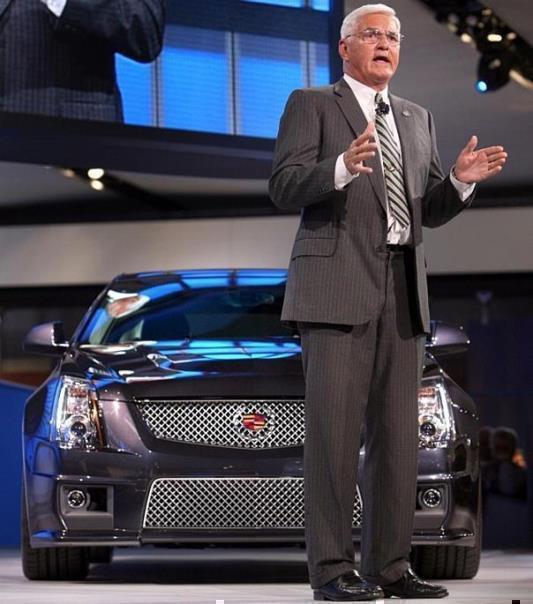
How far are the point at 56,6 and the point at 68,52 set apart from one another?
11.1 inches

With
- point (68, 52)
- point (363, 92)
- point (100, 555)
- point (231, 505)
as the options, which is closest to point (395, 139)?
point (363, 92)

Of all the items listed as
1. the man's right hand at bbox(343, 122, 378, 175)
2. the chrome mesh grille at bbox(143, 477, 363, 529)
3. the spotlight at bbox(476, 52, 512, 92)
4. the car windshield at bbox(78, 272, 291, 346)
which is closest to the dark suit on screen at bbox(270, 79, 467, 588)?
the man's right hand at bbox(343, 122, 378, 175)

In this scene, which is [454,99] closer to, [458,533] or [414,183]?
[458,533]

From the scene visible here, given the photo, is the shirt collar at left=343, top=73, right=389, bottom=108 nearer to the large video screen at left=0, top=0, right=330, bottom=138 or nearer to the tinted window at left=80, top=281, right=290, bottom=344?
the tinted window at left=80, top=281, right=290, bottom=344

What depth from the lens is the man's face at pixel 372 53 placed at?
4.00 meters

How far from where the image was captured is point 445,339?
585cm

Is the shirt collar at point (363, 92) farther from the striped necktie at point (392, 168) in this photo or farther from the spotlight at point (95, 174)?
the spotlight at point (95, 174)

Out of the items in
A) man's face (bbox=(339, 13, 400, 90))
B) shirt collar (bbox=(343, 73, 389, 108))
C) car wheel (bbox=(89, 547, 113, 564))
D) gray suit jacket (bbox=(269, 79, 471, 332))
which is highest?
man's face (bbox=(339, 13, 400, 90))

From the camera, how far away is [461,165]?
399 cm

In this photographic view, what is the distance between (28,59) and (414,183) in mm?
4483

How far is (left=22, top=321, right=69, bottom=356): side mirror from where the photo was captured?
6129 millimetres

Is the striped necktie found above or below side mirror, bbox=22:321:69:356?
above

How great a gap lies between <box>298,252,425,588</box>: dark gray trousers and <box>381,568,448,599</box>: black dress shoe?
0.08 ft

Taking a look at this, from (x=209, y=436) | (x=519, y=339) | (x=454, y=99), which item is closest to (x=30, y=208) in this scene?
(x=454, y=99)
